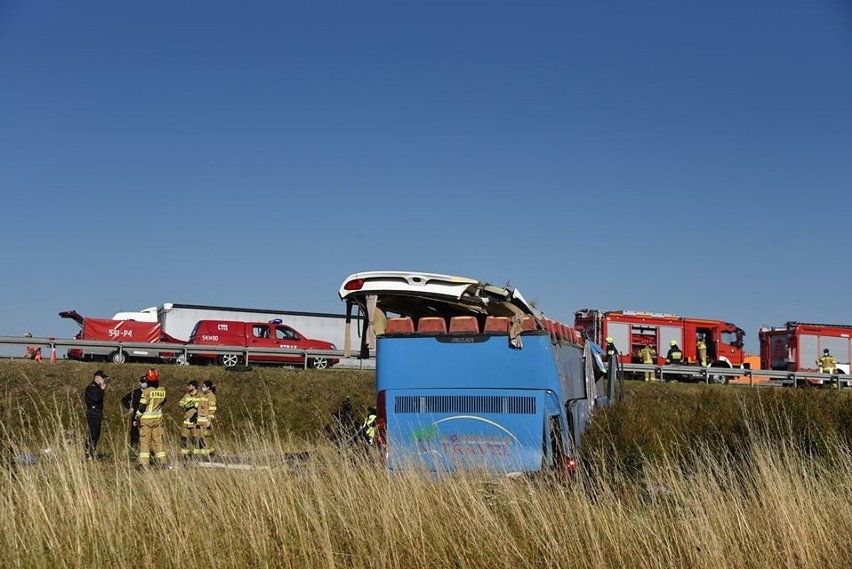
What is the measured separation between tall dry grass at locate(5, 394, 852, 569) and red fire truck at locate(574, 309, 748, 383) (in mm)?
29630

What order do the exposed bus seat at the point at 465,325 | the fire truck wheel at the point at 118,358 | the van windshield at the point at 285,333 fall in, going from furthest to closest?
the van windshield at the point at 285,333 < the fire truck wheel at the point at 118,358 < the exposed bus seat at the point at 465,325

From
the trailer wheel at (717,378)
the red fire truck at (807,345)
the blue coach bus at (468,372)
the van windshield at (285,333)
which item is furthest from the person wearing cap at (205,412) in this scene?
the red fire truck at (807,345)

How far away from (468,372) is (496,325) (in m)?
0.62

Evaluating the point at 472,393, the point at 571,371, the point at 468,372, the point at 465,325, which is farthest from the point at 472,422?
the point at 571,371

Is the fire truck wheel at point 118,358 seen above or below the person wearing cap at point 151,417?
Answer: above

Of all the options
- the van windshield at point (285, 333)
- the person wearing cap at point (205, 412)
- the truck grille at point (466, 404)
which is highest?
the van windshield at point (285, 333)

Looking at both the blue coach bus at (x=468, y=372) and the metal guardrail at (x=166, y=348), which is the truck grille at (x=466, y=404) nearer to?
the blue coach bus at (x=468, y=372)

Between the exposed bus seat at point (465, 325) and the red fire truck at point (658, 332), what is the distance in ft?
86.4

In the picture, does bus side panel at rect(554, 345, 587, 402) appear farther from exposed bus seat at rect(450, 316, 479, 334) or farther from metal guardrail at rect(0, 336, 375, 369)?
metal guardrail at rect(0, 336, 375, 369)

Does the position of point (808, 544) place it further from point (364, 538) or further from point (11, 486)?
point (11, 486)

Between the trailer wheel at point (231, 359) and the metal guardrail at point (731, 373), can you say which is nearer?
the trailer wheel at point (231, 359)

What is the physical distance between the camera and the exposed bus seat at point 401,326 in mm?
10648

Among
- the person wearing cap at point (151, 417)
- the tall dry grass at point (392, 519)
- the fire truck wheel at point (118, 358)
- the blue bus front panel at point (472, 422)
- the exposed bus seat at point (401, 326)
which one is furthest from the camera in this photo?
the fire truck wheel at point (118, 358)

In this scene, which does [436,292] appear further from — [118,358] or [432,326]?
[118,358]
